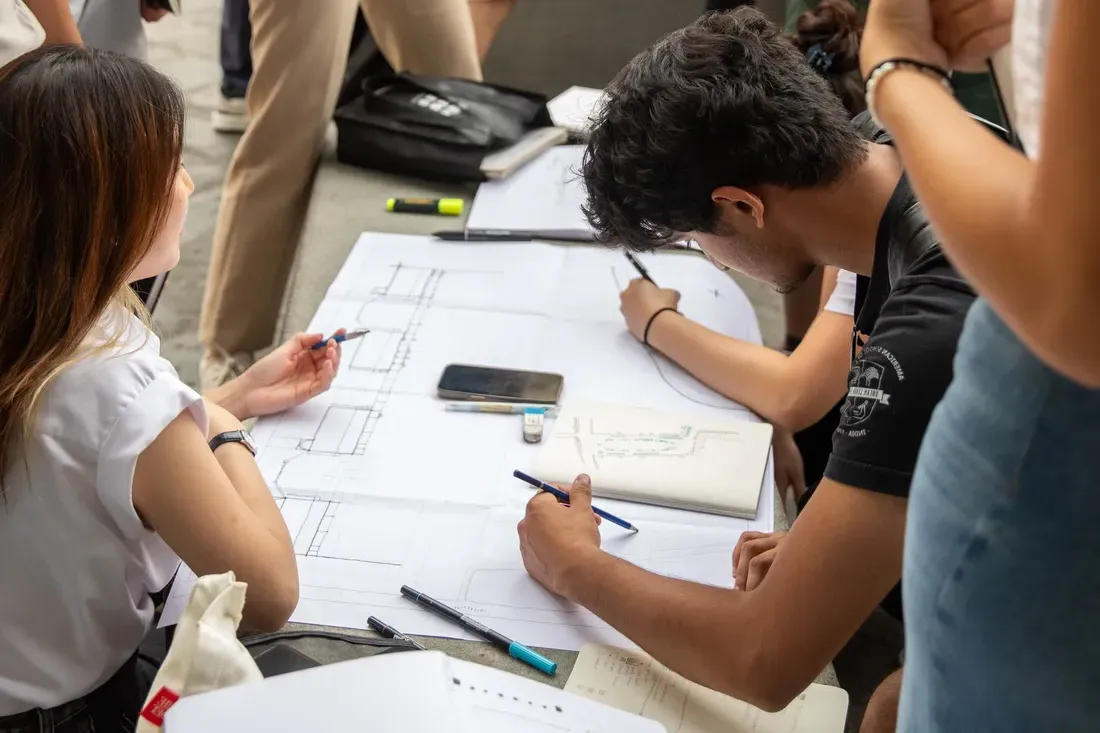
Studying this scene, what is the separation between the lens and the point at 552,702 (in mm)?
928

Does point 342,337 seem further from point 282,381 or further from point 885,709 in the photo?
point 885,709

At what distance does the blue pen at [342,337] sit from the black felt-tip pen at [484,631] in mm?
462

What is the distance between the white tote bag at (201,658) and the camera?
2.62 feet

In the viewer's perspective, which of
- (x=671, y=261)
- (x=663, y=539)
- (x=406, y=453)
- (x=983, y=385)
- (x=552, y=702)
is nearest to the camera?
(x=983, y=385)

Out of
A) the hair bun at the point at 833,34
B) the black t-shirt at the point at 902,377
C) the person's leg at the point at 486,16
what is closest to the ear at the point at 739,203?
the black t-shirt at the point at 902,377

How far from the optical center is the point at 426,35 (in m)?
2.22

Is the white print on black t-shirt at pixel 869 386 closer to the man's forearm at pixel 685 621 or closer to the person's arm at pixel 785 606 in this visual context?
the person's arm at pixel 785 606

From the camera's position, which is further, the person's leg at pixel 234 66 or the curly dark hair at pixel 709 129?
the person's leg at pixel 234 66

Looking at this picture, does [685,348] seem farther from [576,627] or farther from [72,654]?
[72,654]

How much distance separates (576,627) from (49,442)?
0.54 m

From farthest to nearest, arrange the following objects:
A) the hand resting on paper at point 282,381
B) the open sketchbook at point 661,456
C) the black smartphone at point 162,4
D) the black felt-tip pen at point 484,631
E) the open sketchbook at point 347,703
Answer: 1. the black smartphone at point 162,4
2. the hand resting on paper at point 282,381
3. the open sketchbook at point 661,456
4. the black felt-tip pen at point 484,631
5. the open sketchbook at point 347,703

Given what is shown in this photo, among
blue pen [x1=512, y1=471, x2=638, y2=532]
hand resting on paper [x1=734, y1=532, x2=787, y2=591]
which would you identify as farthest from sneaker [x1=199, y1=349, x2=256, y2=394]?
hand resting on paper [x1=734, y1=532, x2=787, y2=591]

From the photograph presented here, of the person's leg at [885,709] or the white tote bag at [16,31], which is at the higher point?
the white tote bag at [16,31]

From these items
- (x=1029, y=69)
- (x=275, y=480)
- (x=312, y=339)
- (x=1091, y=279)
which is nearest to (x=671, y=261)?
(x=312, y=339)
